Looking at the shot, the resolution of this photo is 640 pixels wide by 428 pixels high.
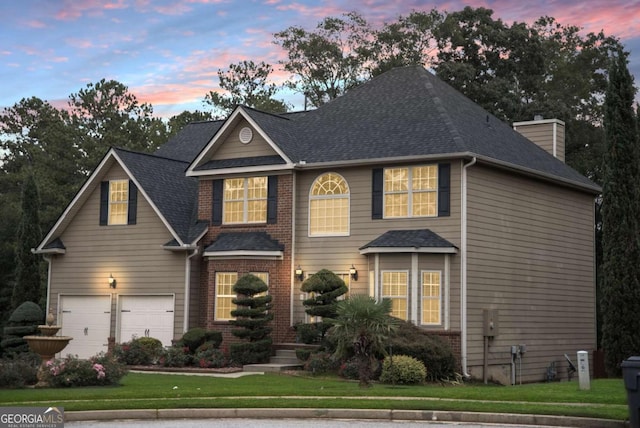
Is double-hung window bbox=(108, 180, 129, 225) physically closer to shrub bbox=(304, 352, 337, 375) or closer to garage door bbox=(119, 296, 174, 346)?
garage door bbox=(119, 296, 174, 346)

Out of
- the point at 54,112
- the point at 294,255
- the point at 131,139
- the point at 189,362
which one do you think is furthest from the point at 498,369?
the point at 54,112

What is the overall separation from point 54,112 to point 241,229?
37.5 metres

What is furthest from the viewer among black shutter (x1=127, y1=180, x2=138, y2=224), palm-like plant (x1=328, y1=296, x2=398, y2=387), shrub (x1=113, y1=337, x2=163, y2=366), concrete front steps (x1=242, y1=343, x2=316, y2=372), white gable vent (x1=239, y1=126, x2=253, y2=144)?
black shutter (x1=127, y1=180, x2=138, y2=224)

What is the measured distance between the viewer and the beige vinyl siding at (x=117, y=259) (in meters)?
32.1

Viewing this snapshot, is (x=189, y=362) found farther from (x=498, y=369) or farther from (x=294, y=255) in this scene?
(x=498, y=369)

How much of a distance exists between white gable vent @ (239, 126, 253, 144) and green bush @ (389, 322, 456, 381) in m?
9.06

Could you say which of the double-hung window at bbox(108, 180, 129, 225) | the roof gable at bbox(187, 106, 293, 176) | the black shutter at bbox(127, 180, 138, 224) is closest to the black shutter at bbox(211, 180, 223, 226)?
the roof gable at bbox(187, 106, 293, 176)

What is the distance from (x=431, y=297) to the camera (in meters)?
27.0

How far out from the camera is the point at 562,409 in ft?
52.2

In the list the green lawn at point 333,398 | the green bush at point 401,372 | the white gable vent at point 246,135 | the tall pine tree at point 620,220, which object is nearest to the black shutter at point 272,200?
the white gable vent at point 246,135

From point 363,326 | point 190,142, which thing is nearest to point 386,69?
point 190,142

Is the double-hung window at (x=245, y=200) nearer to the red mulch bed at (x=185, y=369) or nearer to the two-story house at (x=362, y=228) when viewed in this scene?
the two-story house at (x=362, y=228)

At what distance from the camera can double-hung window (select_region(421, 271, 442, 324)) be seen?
27.0m

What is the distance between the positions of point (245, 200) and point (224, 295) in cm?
333
